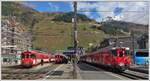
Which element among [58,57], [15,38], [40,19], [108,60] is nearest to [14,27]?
[15,38]

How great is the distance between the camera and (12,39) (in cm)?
10588

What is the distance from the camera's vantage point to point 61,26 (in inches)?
4904

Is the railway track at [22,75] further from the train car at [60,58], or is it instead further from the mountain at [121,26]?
the train car at [60,58]

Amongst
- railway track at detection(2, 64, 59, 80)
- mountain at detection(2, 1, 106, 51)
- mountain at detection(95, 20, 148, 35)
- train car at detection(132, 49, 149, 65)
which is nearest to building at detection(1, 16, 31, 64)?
mountain at detection(2, 1, 106, 51)

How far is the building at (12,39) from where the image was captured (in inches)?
3740

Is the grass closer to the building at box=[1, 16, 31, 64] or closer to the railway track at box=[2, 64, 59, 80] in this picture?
the building at box=[1, 16, 31, 64]

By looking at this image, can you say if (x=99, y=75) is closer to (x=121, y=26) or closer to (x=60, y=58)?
(x=121, y=26)

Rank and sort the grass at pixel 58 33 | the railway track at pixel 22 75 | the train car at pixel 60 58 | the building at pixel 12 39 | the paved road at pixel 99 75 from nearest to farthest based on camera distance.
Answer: the paved road at pixel 99 75 → the railway track at pixel 22 75 → the building at pixel 12 39 → the train car at pixel 60 58 → the grass at pixel 58 33

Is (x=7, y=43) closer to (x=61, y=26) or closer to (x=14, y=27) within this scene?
(x=14, y=27)

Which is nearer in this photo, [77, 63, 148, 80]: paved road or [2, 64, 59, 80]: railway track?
[77, 63, 148, 80]: paved road

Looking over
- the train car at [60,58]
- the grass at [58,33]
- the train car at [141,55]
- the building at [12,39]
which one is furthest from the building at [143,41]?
the grass at [58,33]

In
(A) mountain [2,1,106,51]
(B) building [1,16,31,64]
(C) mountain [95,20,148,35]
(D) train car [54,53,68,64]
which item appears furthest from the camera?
(A) mountain [2,1,106,51]

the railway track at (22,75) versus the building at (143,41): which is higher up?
the building at (143,41)

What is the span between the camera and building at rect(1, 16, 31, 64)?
9500 cm
